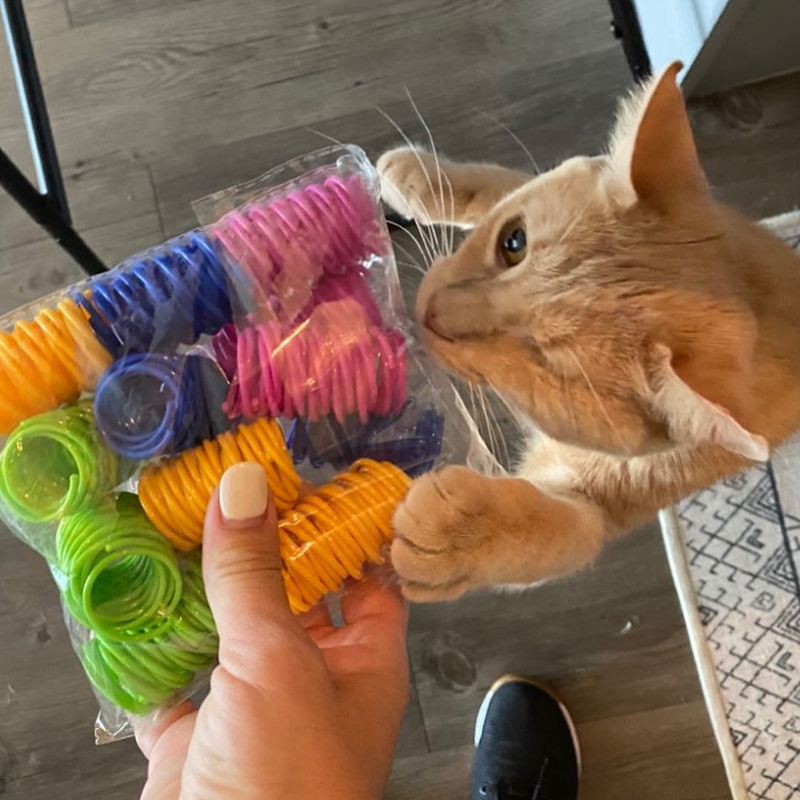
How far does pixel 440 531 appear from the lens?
851mm

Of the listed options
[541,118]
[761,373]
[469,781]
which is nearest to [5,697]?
[469,781]

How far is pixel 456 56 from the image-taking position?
1.72 meters

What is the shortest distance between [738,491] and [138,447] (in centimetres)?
115

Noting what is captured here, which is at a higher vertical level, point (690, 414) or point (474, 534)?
point (690, 414)

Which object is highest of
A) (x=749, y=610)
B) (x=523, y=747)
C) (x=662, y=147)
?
(x=662, y=147)

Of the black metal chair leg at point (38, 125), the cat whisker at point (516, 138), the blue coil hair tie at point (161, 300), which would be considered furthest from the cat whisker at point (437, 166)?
the black metal chair leg at point (38, 125)

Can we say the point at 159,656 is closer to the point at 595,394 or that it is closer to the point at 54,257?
the point at 595,394

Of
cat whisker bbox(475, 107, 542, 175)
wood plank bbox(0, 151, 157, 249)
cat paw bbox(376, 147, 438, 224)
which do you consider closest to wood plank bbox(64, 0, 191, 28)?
wood plank bbox(0, 151, 157, 249)

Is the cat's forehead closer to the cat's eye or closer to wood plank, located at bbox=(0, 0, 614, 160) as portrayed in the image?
the cat's eye

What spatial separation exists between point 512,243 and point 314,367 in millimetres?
298

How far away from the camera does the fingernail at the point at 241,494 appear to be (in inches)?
30.0

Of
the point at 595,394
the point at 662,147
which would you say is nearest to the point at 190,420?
the point at 595,394

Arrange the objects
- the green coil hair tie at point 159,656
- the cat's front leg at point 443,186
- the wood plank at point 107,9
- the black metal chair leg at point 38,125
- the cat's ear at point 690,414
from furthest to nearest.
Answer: the wood plank at point 107,9, the black metal chair leg at point 38,125, the cat's front leg at point 443,186, the green coil hair tie at point 159,656, the cat's ear at point 690,414

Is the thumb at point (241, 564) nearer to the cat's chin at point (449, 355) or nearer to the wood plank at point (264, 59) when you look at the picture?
the cat's chin at point (449, 355)
